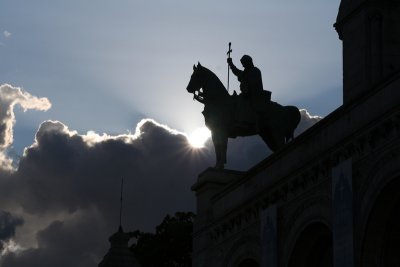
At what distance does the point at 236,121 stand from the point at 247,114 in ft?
1.45

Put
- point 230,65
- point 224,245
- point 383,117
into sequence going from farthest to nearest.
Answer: point 230,65, point 224,245, point 383,117

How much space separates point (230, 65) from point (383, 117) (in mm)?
12243

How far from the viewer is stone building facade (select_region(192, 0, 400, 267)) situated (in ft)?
101

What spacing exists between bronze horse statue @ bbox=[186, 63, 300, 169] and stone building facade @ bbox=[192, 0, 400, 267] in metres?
1.24

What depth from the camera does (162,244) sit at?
6812cm

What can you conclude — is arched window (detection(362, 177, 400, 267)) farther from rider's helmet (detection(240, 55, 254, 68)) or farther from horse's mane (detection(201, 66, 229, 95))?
horse's mane (detection(201, 66, 229, 95))

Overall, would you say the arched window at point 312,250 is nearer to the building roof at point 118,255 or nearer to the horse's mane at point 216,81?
the horse's mane at point 216,81

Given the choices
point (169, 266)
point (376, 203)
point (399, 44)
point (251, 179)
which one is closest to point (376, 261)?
point (376, 203)

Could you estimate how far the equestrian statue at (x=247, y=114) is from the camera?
41.0 meters

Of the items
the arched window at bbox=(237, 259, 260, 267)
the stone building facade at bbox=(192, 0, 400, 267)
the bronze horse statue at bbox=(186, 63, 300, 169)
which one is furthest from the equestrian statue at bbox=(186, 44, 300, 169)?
the arched window at bbox=(237, 259, 260, 267)

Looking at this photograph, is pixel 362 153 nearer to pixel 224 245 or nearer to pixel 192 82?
pixel 224 245

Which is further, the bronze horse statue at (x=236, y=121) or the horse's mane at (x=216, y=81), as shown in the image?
the horse's mane at (x=216, y=81)

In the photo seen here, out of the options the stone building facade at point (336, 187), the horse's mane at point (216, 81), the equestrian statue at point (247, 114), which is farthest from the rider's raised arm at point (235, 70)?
the stone building facade at point (336, 187)

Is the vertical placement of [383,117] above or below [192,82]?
below
